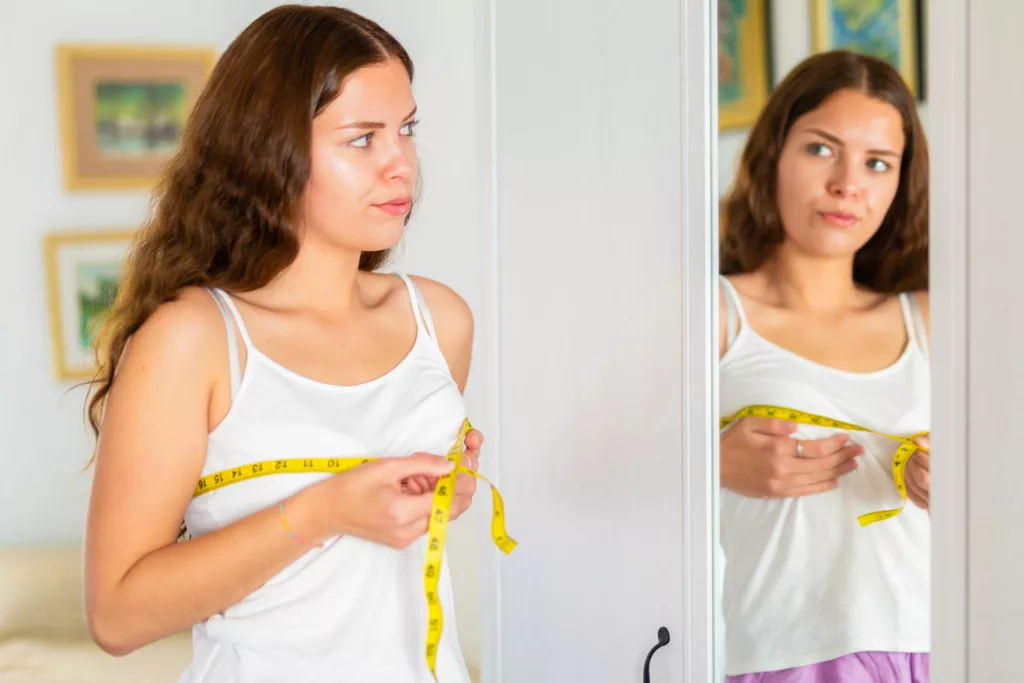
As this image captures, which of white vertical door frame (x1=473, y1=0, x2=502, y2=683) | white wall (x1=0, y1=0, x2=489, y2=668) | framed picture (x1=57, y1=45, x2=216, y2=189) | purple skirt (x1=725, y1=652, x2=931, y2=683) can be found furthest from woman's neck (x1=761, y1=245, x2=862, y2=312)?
framed picture (x1=57, y1=45, x2=216, y2=189)

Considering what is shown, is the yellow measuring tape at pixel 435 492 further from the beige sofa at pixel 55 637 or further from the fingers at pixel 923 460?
the beige sofa at pixel 55 637

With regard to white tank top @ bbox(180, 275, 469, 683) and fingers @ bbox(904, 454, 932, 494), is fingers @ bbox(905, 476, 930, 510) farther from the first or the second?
white tank top @ bbox(180, 275, 469, 683)

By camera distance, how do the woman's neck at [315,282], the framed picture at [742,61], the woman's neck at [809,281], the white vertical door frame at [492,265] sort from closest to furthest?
1. the woman's neck at [809,281]
2. the framed picture at [742,61]
3. the woman's neck at [315,282]
4. the white vertical door frame at [492,265]

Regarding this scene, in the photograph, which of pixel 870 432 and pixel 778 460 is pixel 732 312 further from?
pixel 870 432

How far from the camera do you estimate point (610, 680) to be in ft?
6.04

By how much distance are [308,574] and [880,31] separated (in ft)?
2.95

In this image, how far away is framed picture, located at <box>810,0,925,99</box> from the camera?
1001mm

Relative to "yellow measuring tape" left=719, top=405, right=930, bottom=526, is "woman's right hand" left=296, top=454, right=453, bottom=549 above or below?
below

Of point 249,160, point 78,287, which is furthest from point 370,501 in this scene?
point 78,287

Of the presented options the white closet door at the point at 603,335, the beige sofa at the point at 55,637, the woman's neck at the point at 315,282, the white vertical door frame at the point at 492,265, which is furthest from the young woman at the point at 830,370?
the beige sofa at the point at 55,637

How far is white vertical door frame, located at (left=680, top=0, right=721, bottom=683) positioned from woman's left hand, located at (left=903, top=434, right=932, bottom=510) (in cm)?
42

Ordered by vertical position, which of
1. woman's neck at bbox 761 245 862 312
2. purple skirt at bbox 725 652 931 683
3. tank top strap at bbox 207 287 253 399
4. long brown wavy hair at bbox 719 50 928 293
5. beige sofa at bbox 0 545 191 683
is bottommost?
beige sofa at bbox 0 545 191 683

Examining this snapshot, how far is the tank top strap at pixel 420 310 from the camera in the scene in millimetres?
1589

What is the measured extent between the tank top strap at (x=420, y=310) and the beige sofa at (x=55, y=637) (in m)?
1.40
